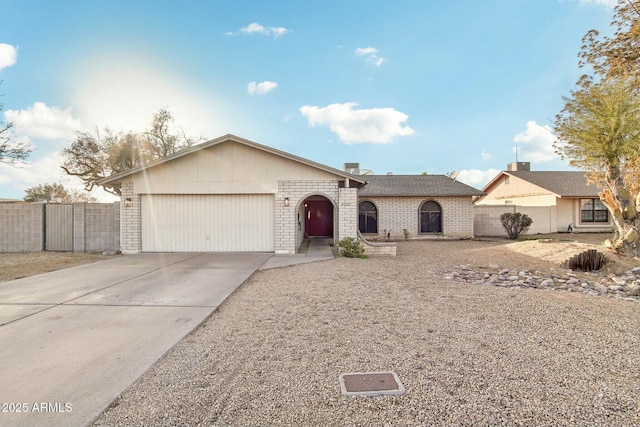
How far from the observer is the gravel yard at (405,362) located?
2.40 m

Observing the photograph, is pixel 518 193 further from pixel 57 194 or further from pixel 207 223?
pixel 57 194

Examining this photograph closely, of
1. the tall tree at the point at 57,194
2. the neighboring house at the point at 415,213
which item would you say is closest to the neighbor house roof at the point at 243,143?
the neighboring house at the point at 415,213

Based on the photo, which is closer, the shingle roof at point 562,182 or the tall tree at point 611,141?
the tall tree at point 611,141

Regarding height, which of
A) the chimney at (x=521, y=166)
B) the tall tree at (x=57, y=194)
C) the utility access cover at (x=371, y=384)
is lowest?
the utility access cover at (x=371, y=384)

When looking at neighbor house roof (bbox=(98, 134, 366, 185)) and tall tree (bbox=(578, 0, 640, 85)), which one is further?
neighbor house roof (bbox=(98, 134, 366, 185))

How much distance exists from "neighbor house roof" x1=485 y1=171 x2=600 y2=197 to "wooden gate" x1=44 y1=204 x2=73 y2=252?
26.2m

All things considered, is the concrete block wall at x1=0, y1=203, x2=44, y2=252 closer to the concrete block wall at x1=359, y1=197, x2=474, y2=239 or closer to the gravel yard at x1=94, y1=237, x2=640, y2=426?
the gravel yard at x1=94, y1=237, x2=640, y2=426

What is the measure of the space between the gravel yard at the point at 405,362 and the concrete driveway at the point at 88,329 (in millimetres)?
289

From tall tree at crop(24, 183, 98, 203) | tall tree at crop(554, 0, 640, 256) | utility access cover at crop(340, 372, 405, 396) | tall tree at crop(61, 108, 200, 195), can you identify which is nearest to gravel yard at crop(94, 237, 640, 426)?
utility access cover at crop(340, 372, 405, 396)

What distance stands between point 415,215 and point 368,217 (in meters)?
2.65

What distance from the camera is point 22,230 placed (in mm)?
12406

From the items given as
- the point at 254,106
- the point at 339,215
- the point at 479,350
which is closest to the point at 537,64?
the point at 339,215

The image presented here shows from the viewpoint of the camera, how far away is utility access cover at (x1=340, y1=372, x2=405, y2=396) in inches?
105

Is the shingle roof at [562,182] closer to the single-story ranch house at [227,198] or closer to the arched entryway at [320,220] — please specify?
the arched entryway at [320,220]
